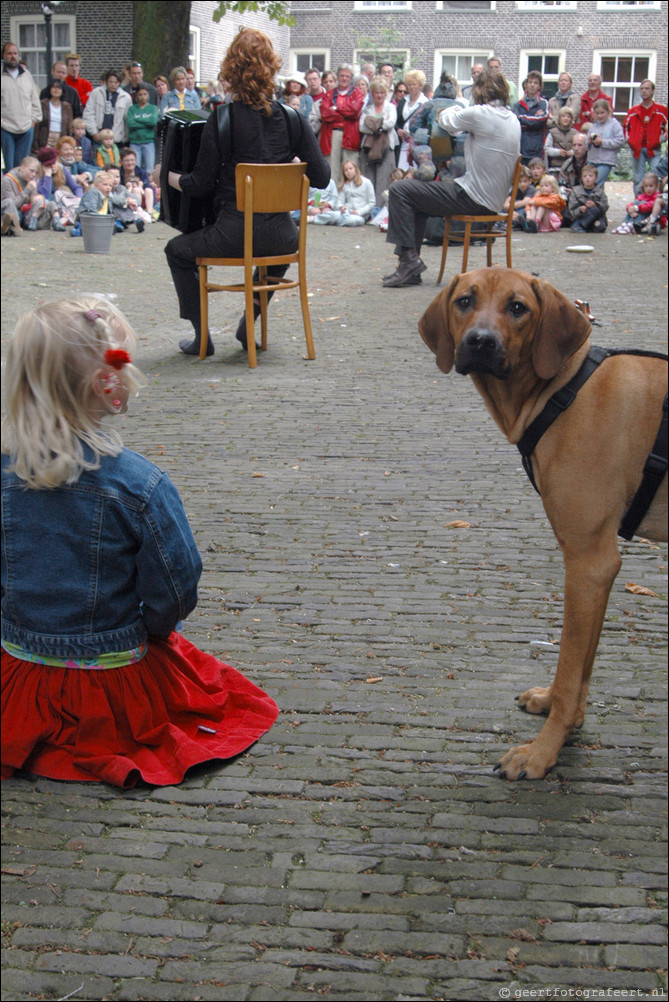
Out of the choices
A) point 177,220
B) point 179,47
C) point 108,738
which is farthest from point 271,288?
point 179,47

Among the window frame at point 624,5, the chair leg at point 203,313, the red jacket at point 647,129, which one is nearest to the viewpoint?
the chair leg at point 203,313

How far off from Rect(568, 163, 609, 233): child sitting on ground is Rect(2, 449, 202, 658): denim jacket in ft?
56.5

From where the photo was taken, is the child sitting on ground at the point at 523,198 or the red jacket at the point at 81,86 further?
the red jacket at the point at 81,86

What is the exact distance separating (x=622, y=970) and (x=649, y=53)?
48842mm

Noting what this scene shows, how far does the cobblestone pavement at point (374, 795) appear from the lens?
283cm

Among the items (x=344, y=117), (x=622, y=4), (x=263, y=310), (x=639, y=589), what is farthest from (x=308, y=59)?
(x=639, y=589)

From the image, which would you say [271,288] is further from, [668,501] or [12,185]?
[12,185]

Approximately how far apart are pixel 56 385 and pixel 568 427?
163 centimetres

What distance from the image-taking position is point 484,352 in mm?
3709

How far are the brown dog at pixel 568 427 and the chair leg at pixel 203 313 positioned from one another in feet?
20.2

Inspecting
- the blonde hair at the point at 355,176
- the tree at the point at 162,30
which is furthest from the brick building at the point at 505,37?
the blonde hair at the point at 355,176

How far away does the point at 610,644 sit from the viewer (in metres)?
4.72

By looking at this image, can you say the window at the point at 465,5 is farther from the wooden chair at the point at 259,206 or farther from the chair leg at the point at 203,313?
the chair leg at the point at 203,313

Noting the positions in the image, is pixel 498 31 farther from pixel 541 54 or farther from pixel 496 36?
pixel 541 54
